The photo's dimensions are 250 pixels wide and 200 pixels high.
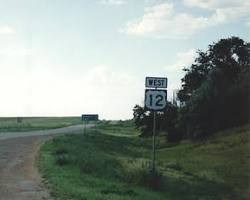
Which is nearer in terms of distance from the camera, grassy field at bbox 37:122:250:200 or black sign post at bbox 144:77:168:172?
grassy field at bbox 37:122:250:200

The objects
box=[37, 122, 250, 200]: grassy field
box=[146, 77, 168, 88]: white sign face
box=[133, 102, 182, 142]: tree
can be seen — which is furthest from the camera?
box=[133, 102, 182, 142]: tree

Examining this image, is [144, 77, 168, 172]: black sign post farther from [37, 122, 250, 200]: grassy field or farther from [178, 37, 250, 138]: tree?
[178, 37, 250, 138]: tree

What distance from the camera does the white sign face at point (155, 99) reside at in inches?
679

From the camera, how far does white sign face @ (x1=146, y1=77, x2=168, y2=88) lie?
17.5 meters

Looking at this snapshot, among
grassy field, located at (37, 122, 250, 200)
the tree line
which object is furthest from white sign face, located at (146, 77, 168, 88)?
the tree line

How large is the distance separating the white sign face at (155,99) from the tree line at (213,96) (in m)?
37.9

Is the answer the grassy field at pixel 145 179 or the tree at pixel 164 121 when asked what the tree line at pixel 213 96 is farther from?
the grassy field at pixel 145 179

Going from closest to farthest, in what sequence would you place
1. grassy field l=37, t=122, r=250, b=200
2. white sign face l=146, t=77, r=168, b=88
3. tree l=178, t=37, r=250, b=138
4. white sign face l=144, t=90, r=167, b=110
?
grassy field l=37, t=122, r=250, b=200
white sign face l=144, t=90, r=167, b=110
white sign face l=146, t=77, r=168, b=88
tree l=178, t=37, r=250, b=138

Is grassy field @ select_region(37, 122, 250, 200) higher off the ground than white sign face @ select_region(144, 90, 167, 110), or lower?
lower

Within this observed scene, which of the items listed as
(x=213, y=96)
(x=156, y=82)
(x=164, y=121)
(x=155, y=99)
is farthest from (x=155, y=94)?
(x=164, y=121)

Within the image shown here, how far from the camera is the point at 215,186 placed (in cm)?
2408

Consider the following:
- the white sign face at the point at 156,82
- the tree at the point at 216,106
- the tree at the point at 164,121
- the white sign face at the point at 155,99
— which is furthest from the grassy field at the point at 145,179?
the tree at the point at 164,121

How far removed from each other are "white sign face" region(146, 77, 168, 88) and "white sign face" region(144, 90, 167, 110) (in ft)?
0.57

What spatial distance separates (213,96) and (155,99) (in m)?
39.0
